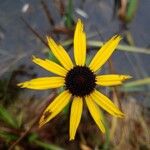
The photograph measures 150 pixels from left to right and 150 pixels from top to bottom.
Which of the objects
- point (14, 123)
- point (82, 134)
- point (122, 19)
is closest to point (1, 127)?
point (14, 123)

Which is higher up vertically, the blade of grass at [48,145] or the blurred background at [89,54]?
the blurred background at [89,54]

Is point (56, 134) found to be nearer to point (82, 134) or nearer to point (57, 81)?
point (82, 134)

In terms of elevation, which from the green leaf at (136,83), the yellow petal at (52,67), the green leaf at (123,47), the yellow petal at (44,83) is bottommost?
the yellow petal at (44,83)

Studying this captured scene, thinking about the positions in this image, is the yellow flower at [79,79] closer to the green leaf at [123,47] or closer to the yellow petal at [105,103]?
the yellow petal at [105,103]

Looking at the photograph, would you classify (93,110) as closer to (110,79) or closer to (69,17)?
(110,79)

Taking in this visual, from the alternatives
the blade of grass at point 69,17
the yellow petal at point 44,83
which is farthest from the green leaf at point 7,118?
the blade of grass at point 69,17

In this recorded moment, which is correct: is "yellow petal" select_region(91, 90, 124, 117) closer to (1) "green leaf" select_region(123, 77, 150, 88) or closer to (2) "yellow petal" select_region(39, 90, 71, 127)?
(2) "yellow petal" select_region(39, 90, 71, 127)
